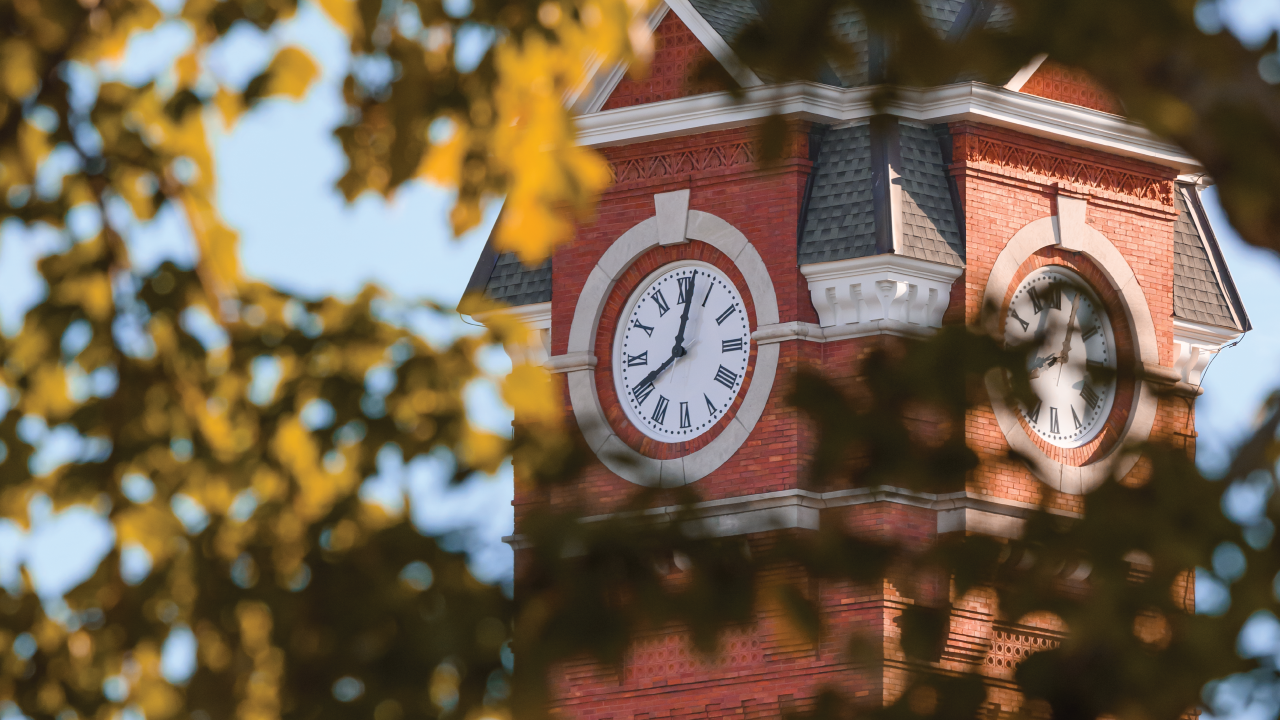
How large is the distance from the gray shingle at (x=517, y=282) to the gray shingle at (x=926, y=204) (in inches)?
150

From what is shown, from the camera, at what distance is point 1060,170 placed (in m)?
26.9

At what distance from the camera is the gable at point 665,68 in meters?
26.2

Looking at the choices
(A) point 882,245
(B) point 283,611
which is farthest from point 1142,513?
(A) point 882,245

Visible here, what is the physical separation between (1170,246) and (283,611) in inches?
919

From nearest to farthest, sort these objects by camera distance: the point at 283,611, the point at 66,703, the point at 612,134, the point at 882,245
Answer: the point at 283,611, the point at 66,703, the point at 882,245, the point at 612,134

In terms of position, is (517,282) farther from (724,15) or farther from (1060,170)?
(1060,170)

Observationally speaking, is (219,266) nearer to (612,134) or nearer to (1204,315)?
(612,134)

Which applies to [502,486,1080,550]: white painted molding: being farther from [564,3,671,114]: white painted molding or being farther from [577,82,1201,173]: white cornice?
[564,3,671,114]: white painted molding

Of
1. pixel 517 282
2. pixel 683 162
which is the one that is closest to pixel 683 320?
pixel 683 162

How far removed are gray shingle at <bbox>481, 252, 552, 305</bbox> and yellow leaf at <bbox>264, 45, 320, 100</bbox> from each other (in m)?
20.9

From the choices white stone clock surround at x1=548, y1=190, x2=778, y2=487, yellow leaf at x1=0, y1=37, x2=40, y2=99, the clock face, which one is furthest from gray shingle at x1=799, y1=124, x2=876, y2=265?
yellow leaf at x1=0, y1=37, x2=40, y2=99

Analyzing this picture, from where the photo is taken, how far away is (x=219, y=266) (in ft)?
19.6

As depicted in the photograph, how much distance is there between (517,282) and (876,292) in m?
4.26

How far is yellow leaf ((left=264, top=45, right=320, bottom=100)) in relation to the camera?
609 centimetres
